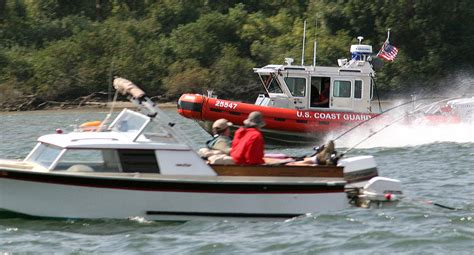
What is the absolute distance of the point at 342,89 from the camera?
2628 centimetres

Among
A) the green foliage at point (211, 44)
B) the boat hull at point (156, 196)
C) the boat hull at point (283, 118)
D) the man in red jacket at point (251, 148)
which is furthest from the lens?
the green foliage at point (211, 44)

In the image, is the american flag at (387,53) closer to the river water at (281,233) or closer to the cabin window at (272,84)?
the cabin window at (272,84)

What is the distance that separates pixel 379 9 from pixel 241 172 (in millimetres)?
34650

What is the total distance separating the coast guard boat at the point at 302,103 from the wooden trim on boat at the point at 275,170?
10054 mm

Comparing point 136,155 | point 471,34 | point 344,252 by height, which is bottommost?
point 344,252

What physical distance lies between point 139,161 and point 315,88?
12153 mm

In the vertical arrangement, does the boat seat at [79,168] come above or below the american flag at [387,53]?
below

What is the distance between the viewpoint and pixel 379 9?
48.6 meters

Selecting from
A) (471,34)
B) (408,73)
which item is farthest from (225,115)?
(471,34)

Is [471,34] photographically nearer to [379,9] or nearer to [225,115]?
[379,9]

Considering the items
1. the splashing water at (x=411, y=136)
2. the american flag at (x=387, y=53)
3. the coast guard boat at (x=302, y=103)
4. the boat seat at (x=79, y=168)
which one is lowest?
the boat seat at (x=79, y=168)

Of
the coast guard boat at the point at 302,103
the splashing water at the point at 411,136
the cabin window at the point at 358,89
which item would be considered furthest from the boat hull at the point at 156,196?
the cabin window at the point at 358,89

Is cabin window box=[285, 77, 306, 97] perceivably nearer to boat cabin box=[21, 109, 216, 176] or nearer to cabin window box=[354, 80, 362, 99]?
cabin window box=[354, 80, 362, 99]

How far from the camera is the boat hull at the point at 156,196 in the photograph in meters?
14.5
